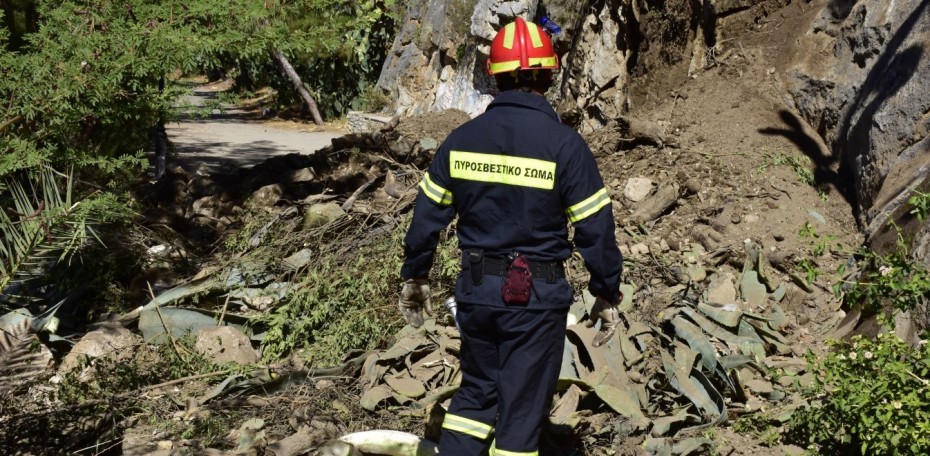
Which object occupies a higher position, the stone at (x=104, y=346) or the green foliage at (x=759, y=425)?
the green foliage at (x=759, y=425)

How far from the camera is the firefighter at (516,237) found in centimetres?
357

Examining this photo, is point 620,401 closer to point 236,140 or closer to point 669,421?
point 669,421

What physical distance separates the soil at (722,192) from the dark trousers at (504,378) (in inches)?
33.8

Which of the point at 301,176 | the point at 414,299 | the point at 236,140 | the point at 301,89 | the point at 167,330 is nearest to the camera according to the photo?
the point at 414,299

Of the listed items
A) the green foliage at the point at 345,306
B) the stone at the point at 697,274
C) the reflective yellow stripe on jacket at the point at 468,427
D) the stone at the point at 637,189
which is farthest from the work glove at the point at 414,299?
the stone at the point at 637,189

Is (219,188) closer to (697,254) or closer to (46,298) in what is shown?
(46,298)

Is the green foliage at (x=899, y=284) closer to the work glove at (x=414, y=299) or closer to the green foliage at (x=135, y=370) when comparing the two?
the work glove at (x=414, y=299)

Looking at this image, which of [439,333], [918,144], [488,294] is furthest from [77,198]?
[918,144]

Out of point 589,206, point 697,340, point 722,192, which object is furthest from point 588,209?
point 722,192

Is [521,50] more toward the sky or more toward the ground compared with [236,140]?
more toward the sky

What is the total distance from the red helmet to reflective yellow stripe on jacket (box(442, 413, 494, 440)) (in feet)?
4.75

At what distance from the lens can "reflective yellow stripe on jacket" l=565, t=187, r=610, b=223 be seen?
354 cm

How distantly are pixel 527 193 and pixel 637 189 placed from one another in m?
4.21

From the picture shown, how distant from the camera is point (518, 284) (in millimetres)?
3576
